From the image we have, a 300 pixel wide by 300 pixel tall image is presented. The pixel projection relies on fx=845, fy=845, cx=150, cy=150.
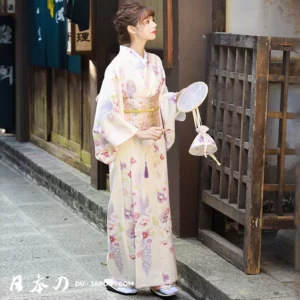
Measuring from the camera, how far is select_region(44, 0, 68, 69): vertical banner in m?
10.7

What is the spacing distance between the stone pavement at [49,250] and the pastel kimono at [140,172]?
1.05 ft

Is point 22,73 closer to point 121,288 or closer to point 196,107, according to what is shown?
point 121,288

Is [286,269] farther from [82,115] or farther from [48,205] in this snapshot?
[82,115]

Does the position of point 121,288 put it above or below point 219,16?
below

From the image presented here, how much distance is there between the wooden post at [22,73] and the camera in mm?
12836

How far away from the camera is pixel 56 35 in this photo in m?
10.9

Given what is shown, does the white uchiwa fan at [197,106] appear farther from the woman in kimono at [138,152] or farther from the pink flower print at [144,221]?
the pink flower print at [144,221]

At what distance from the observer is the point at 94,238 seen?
27.6 feet

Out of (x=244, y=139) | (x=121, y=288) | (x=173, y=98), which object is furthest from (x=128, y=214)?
(x=244, y=139)

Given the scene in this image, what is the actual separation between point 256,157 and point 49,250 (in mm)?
2574

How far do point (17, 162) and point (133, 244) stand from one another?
20.5 ft

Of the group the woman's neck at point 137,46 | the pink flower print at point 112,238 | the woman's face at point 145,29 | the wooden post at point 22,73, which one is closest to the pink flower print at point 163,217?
the pink flower print at point 112,238

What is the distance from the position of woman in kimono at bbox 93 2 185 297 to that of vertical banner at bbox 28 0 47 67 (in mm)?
5437

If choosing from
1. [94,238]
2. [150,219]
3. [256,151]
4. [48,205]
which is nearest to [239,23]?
[256,151]
